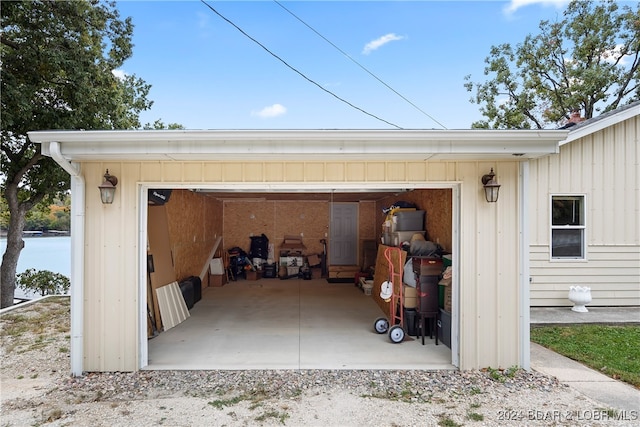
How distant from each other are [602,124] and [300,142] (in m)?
6.05

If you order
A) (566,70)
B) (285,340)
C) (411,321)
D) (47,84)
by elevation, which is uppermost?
(566,70)

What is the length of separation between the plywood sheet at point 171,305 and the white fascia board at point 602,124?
721 cm

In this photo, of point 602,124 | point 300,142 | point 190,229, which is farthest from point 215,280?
point 602,124

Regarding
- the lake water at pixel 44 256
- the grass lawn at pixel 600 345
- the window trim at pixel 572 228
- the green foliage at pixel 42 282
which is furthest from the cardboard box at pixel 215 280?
the window trim at pixel 572 228

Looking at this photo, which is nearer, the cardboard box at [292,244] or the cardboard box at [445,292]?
the cardboard box at [445,292]

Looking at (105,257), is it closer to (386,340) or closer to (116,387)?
(116,387)

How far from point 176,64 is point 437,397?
38.4ft

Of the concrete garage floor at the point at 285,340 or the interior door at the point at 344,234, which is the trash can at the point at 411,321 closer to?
the concrete garage floor at the point at 285,340

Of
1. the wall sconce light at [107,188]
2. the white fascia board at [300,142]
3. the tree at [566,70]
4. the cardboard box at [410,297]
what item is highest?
the tree at [566,70]

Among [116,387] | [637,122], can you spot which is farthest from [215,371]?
[637,122]

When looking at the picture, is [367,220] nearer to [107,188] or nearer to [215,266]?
[215,266]

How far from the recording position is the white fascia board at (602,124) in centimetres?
624

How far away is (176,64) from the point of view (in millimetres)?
11305

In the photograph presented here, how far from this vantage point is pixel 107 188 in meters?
3.76
